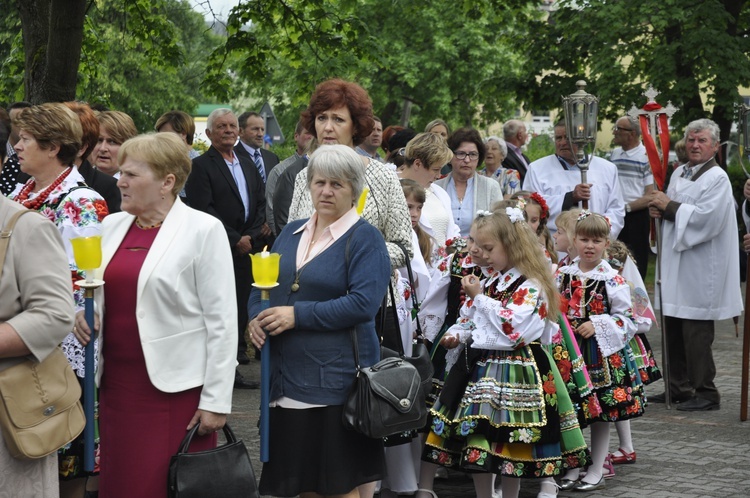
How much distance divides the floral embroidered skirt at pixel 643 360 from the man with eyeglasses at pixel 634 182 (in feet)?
16.4

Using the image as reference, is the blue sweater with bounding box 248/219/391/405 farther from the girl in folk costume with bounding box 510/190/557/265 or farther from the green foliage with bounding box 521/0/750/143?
the green foliage with bounding box 521/0/750/143

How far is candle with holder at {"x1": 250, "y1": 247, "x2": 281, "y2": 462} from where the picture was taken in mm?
4570

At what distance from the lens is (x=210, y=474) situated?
434 centimetres

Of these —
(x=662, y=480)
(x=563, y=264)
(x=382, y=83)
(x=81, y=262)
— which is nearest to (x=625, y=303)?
(x=563, y=264)

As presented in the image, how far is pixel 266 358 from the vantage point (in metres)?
4.73

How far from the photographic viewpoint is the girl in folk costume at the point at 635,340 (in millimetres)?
7570

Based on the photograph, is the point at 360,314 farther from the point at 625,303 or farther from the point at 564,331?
the point at 625,303

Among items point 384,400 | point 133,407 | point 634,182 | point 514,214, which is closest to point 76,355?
point 133,407

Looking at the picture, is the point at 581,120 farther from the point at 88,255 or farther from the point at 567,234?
the point at 88,255

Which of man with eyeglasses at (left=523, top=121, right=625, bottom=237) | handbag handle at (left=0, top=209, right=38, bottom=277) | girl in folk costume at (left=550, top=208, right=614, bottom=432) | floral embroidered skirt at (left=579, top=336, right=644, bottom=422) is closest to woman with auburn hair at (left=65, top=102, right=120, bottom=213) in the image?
handbag handle at (left=0, top=209, right=38, bottom=277)

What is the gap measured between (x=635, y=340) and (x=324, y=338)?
342 cm

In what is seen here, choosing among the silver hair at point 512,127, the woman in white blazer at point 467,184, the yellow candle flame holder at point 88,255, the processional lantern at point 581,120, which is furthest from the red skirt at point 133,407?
the silver hair at point 512,127

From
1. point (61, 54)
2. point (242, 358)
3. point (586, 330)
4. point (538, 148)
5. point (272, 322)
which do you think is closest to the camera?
point (272, 322)

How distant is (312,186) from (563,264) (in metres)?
3.16
